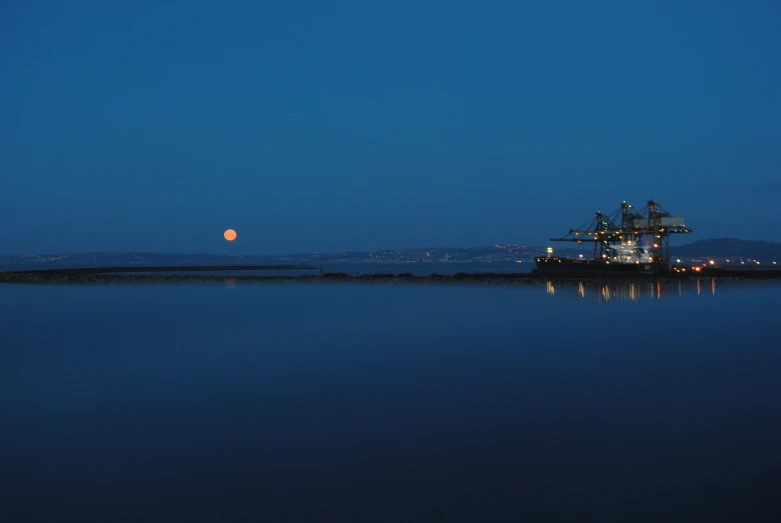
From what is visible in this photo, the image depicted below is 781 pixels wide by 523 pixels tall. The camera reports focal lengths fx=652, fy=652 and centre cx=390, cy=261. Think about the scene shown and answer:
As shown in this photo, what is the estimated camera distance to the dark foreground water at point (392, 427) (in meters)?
7.13

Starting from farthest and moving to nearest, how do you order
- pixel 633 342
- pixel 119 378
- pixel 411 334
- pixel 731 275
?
pixel 731 275, pixel 411 334, pixel 633 342, pixel 119 378

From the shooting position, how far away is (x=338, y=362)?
18531 mm

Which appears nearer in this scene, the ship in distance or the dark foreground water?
the dark foreground water

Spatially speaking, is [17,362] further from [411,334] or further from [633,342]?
[633,342]

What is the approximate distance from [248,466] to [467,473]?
2.79 meters

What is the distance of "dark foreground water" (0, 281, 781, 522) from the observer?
281 inches

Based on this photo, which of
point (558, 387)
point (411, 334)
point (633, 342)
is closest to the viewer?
point (558, 387)

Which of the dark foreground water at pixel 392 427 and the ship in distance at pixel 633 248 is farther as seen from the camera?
the ship in distance at pixel 633 248

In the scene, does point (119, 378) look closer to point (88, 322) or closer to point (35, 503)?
point (35, 503)

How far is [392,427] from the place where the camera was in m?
10.6

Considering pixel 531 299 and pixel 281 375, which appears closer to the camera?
pixel 281 375

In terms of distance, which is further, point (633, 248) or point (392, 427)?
point (633, 248)

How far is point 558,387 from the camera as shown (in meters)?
14.2

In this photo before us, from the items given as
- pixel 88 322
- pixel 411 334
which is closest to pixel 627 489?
pixel 411 334
